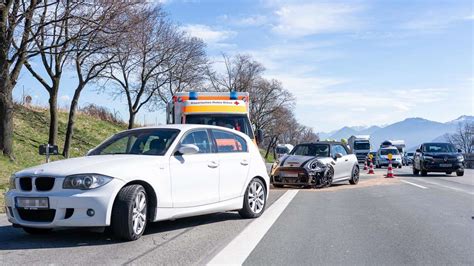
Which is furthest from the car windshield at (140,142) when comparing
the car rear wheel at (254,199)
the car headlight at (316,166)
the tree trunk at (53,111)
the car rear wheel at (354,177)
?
the tree trunk at (53,111)

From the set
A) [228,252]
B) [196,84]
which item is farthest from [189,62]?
[228,252]

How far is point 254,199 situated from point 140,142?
238 centimetres

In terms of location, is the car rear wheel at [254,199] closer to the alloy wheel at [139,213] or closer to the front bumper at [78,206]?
the alloy wheel at [139,213]

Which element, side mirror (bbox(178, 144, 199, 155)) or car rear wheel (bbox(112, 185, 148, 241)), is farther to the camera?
side mirror (bbox(178, 144, 199, 155))

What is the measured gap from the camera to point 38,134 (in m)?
29.5

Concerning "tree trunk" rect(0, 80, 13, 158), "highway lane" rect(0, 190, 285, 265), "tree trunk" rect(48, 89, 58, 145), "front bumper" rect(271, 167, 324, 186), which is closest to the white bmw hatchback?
"highway lane" rect(0, 190, 285, 265)

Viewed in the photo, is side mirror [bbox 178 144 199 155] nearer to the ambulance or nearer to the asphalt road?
the asphalt road

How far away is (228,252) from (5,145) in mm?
15359

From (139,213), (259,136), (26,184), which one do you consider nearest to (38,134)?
(259,136)

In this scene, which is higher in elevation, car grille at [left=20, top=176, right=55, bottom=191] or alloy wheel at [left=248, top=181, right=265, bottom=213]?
car grille at [left=20, top=176, right=55, bottom=191]

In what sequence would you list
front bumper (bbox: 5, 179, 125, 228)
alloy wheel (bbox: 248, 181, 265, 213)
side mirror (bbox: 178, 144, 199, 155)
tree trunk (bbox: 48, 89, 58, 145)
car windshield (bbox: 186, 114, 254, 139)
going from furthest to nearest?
tree trunk (bbox: 48, 89, 58, 145) → car windshield (bbox: 186, 114, 254, 139) → alloy wheel (bbox: 248, 181, 265, 213) → side mirror (bbox: 178, 144, 199, 155) → front bumper (bbox: 5, 179, 125, 228)

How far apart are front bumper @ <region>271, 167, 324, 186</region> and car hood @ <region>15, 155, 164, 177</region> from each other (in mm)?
8550

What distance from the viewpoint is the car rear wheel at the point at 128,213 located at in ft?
21.4

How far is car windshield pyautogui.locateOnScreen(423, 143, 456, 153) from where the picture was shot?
82.0 ft
